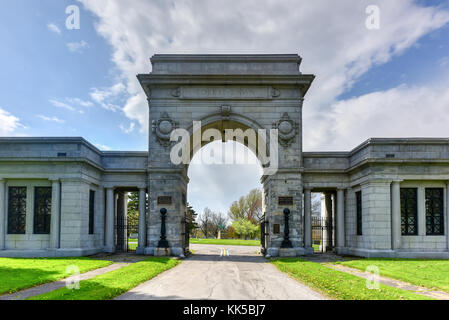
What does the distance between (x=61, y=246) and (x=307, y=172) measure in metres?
15.6

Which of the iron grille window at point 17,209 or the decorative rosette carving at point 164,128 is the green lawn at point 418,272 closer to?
the decorative rosette carving at point 164,128

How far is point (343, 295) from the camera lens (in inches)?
404

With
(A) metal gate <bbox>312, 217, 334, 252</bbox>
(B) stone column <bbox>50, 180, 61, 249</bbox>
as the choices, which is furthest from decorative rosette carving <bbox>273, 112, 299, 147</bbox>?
(B) stone column <bbox>50, 180, 61, 249</bbox>

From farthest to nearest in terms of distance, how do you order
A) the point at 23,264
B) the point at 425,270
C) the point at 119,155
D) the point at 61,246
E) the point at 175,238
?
1. the point at 119,155
2. the point at 175,238
3. the point at 61,246
4. the point at 23,264
5. the point at 425,270

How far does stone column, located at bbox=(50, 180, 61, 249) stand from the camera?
2158 centimetres

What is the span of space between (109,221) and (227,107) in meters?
10.9

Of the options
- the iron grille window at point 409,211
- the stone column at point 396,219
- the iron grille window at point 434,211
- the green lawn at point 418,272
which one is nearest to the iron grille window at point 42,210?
the green lawn at point 418,272

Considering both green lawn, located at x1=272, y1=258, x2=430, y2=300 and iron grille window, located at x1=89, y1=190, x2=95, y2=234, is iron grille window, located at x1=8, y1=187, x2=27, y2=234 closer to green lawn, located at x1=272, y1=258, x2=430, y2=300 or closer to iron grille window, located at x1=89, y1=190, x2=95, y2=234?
iron grille window, located at x1=89, y1=190, x2=95, y2=234

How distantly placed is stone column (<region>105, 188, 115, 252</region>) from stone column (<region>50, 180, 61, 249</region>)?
3946 mm

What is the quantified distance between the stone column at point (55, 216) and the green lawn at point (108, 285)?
7658 millimetres
